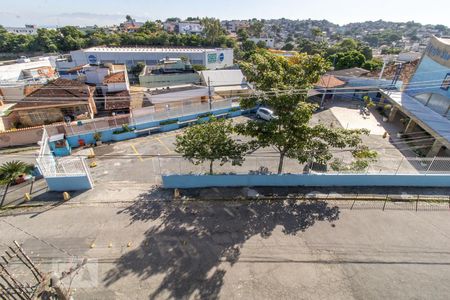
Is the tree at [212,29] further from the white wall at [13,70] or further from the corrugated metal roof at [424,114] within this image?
the corrugated metal roof at [424,114]

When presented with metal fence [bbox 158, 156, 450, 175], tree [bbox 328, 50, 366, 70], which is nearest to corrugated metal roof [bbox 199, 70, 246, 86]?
metal fence [bbox 158, 156, 450, 175]

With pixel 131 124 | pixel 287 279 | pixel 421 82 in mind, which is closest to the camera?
pixel 287 279

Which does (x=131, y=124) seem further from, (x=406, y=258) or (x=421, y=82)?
(x=421, y=82)

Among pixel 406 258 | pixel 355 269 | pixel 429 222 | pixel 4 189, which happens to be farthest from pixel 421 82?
pixel 4 189

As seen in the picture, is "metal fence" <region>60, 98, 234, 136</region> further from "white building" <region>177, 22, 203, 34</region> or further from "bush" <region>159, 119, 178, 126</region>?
"white building" <region>177, 22, 203, 34</region>

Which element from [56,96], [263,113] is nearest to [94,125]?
[56,96]

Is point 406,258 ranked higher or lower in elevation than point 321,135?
lower

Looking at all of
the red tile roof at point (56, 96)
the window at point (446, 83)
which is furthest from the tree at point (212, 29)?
the window at point (446, 83)

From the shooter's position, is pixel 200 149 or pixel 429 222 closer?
pixel 429 222
